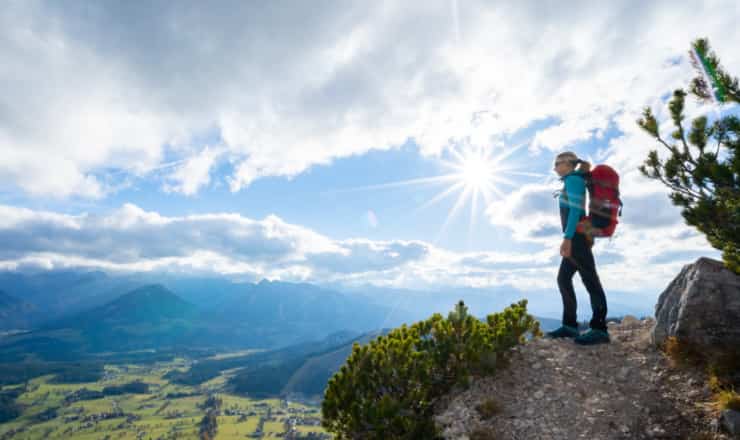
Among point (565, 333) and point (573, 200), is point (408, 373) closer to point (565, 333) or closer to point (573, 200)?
point (565, 333)

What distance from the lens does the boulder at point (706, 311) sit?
707cm

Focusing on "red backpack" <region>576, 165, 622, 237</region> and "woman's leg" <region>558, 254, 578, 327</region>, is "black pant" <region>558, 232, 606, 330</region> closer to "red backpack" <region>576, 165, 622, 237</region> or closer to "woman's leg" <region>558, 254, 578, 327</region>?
"woman's leg" <region>558, 254, 578, 327</region>

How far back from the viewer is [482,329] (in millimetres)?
8695

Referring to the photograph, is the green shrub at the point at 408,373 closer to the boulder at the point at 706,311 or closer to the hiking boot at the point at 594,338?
the hiking boot at the point at 594,338

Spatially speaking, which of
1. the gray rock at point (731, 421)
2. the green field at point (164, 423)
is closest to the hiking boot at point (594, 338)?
the gray rock at point (731, 421)

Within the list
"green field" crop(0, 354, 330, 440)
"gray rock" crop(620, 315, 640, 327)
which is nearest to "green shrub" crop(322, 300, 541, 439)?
"gray rock" crop(620, 315, 640, 327)

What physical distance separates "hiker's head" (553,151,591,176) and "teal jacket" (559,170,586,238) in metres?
0.42

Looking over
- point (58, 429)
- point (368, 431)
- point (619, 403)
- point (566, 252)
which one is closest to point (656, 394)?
point (619, 403)

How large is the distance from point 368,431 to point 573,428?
345 cm

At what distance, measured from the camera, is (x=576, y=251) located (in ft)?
28.7

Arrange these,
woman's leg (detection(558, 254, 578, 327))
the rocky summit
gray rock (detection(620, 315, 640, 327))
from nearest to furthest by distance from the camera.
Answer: the rocky summit, woman's leg (detection(558, 254, 578, 327)), gray rock (detection(620, 315, 640, 327))

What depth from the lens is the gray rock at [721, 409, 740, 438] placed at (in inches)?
209

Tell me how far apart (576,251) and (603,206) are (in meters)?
1.19

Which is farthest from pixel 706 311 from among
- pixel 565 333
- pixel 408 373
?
pixel 408 373
